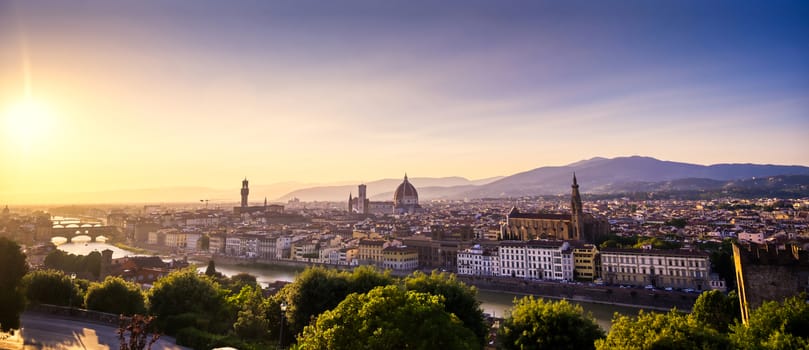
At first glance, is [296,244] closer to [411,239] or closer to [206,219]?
[411,239]

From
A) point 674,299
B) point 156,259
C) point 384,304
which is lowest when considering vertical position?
point 674,299

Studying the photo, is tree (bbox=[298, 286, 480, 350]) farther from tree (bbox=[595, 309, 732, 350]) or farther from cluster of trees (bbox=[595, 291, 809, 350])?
cluster of trees (bbox=[595, 291, 809, 350])

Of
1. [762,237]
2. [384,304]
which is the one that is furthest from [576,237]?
[384,304]

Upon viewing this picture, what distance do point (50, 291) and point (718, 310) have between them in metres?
23.9

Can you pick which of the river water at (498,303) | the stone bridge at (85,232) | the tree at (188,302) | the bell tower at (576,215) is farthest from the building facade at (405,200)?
the tree at (188,302)

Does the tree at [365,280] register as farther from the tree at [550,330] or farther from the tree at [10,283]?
the tree at [10,283]

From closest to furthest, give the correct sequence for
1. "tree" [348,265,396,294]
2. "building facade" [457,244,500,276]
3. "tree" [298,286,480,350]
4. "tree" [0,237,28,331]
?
"tree" [298,286,480,350]
"tree" [0,237,28,331]
"tree" [348,265,396,294]
"building facade" [457,244,500,276]

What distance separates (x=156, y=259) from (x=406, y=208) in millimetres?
85365

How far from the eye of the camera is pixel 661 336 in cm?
777

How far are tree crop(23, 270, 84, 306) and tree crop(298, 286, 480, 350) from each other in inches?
533

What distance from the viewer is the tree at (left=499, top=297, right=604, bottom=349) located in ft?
36.5

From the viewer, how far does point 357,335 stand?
7453 millimetres

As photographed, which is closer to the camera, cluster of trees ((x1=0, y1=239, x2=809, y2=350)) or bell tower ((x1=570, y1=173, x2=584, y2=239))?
cluster of trees ((x1=0, y1=239, x2=809, y2=350))

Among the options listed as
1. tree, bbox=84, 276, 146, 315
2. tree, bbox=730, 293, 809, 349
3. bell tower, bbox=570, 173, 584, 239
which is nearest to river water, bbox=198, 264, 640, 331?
tree, bbox=730, 293, 809, 349
